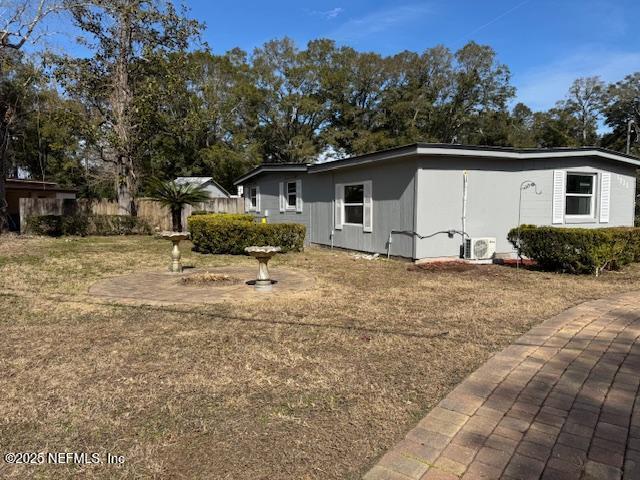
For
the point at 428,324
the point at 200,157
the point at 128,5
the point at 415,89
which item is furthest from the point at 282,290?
the point at 415,89

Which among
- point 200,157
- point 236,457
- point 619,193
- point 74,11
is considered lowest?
point 236,457

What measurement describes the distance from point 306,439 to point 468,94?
36777 millimetres

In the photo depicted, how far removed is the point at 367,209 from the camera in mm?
11273

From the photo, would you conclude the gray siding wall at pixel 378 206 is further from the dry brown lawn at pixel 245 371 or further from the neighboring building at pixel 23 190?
the neighboring building at pixel 23 190

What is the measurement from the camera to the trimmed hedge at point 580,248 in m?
7.79

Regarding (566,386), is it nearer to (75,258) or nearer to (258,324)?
(258,324)

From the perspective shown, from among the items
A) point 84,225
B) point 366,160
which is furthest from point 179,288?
point 84,225

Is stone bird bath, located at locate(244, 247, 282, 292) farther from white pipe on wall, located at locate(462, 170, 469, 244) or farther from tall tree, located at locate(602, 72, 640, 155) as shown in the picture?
tall tree, located at locate(602, 72, 640, 155)

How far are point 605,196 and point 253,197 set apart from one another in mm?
12059

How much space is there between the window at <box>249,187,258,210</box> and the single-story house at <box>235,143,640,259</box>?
19.0 ft

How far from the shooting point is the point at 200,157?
3103cm

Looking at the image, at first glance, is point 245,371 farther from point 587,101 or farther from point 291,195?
point 587,101

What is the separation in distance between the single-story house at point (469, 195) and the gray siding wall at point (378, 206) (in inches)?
0.9

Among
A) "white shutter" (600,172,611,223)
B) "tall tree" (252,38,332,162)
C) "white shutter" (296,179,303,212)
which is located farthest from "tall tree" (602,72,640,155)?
"white shutter" (296,179,303,212)
